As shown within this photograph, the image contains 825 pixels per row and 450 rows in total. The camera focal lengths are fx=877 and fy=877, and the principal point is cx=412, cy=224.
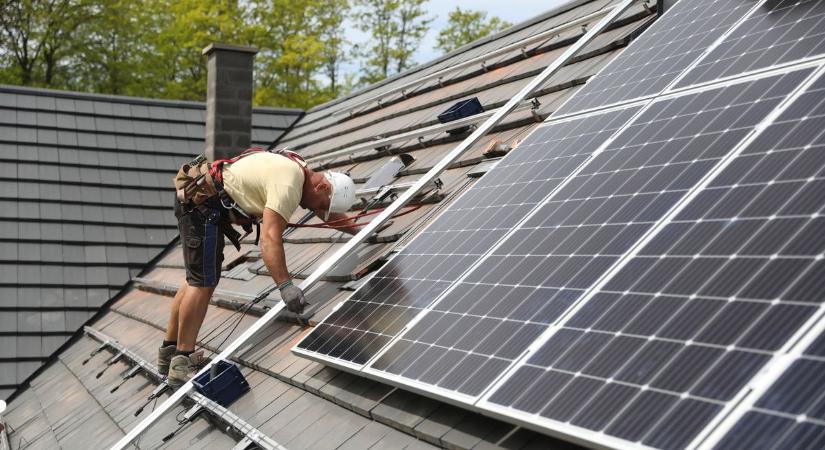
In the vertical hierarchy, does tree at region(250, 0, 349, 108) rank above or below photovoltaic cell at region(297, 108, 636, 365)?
above

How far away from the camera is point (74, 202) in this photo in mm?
11570

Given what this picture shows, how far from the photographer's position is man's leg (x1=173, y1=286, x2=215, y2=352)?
586cm

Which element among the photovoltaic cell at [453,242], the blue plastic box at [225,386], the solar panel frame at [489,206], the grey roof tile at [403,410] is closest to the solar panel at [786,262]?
the solar panel frame at [489,206]

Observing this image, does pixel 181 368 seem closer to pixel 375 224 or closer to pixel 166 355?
pixel 166 355

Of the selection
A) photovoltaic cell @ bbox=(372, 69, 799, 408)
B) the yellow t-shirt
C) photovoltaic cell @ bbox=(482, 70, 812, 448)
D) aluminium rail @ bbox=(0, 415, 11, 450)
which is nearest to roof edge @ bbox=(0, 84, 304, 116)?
aluminium rail @ bbox=(0, 415, 11, 450)

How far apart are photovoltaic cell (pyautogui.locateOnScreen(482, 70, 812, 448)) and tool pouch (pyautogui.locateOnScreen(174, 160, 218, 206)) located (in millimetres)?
2847

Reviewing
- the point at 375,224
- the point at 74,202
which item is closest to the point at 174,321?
the point at 375,224

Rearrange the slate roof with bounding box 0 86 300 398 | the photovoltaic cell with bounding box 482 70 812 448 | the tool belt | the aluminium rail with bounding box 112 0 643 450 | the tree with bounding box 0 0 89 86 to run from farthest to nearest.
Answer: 1. the tree with bounding box 0 0 89 86
2. the slate roof with bounding box 0 86 300 398
3. the tool belt
4. the aluminium rail with bounding box 112 0 643 450
5. the photovoltaic cell with bounding box 482 70 812 448

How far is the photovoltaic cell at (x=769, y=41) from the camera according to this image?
4.00m

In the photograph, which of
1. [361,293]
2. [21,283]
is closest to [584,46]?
[361,293]

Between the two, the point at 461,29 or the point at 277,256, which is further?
the point at 461,29

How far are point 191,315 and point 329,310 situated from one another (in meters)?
1.08

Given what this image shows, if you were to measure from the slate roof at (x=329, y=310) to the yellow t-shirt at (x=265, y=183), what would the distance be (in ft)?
2.21

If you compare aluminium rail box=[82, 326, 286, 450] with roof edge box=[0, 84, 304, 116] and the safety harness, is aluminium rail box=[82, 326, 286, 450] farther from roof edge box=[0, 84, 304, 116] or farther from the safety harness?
roof edge box=[0, 84, 304, 116]
